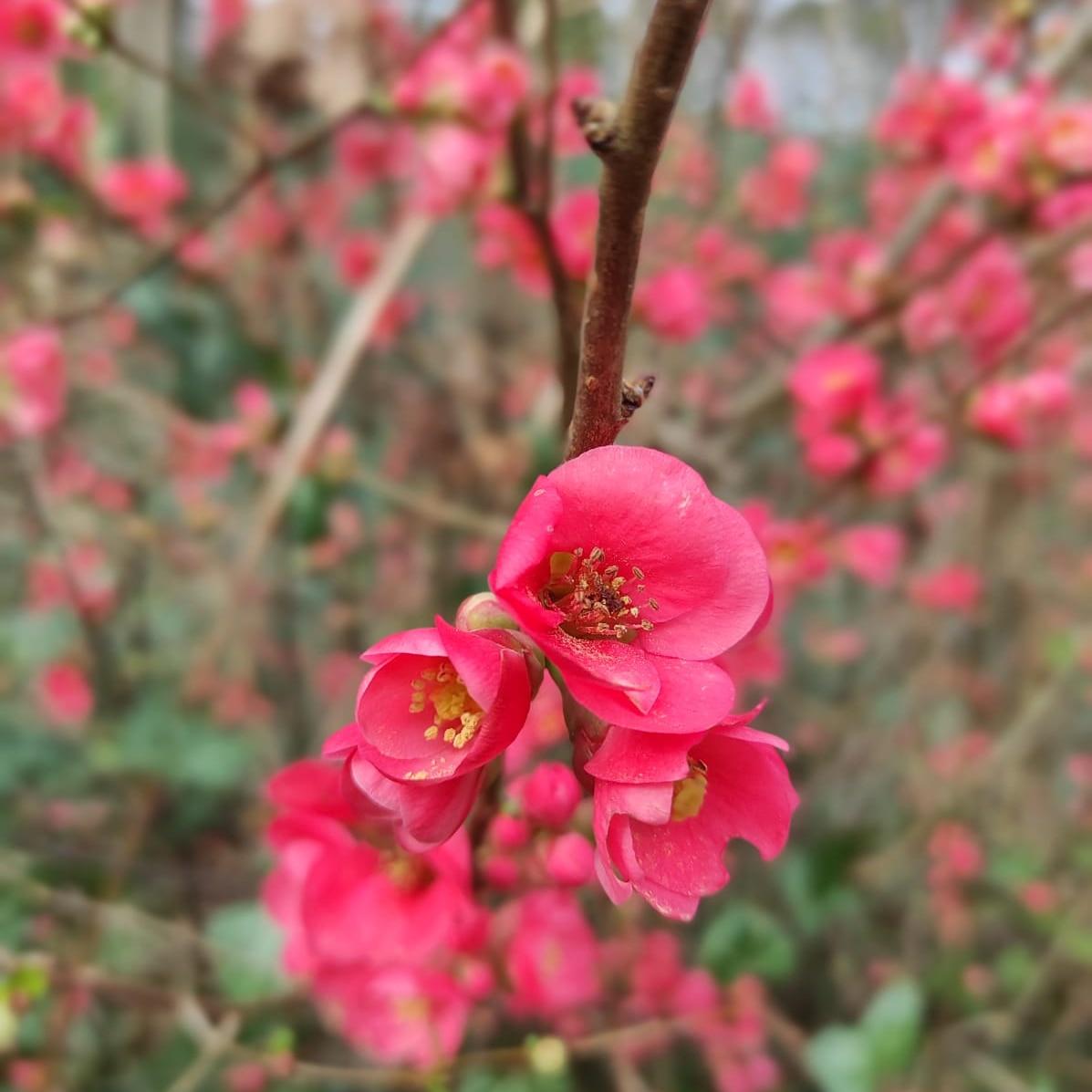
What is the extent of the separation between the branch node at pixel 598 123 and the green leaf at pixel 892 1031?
2.95 ft

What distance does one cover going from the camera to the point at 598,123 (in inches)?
10.8

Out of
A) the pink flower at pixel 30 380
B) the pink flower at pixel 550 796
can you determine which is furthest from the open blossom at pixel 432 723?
the pink flower at pixel 30 380

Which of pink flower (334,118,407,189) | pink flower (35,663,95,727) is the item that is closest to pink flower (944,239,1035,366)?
pink flower (334,118,407,189)

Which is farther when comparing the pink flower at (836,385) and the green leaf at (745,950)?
the pink flower at (836,385)

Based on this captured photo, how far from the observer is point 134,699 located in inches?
58.6

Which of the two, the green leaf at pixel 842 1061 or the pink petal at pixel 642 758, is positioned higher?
the pink petal at pixel 642 758

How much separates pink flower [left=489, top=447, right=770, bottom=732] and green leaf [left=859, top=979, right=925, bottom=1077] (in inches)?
28.0

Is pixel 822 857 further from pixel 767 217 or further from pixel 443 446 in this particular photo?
pixel 767 217

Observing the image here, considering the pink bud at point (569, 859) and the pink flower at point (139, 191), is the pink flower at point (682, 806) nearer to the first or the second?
the pink bud at point (569, 859)

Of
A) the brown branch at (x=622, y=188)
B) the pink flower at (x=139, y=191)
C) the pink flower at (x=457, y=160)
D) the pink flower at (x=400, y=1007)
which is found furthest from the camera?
the pink flower at (x=139, y=191)

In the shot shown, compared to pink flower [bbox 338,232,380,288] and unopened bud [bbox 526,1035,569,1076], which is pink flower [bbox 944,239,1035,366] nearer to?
pink flower [bbox 338,232,380,288]

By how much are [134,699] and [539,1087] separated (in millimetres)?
972

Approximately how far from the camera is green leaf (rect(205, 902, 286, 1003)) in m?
0.89

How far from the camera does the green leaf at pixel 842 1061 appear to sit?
2.74ft
